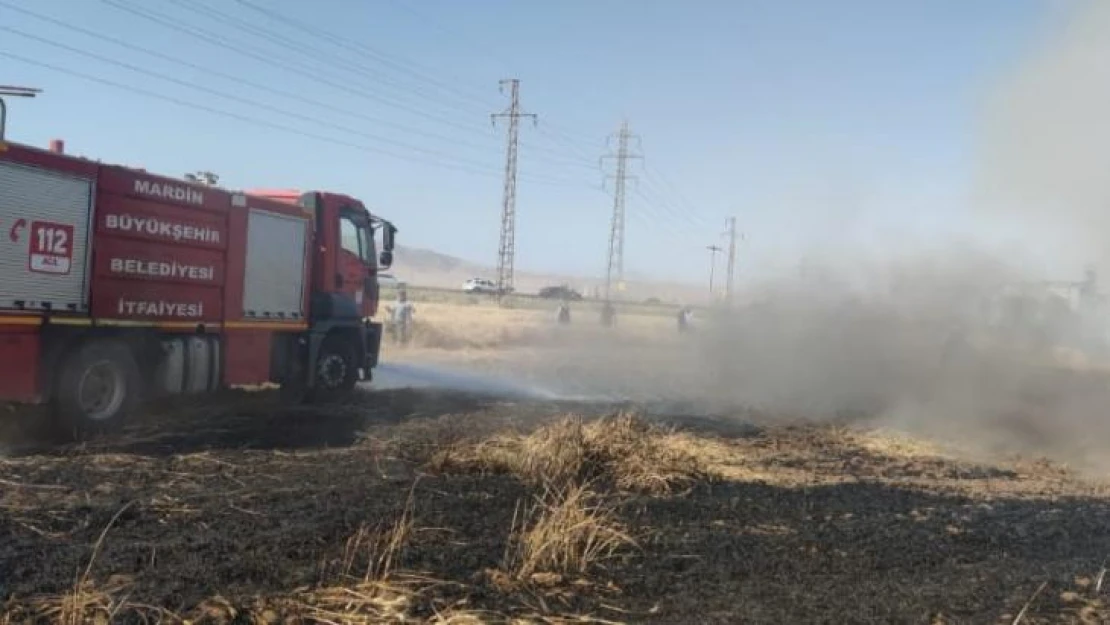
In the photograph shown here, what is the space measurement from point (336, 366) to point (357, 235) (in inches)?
84.1

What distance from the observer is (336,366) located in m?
15.0

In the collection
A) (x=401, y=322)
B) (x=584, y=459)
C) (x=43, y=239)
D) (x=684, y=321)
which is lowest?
(x=584, y=459)

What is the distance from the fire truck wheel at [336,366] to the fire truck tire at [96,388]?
3683 millimetres

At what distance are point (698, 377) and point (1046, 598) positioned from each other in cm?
1974

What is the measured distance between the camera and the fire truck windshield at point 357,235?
15086 millimetres

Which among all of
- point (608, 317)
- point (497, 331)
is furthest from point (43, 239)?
point (608, 317)

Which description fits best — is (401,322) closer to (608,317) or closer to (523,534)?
(608,317)

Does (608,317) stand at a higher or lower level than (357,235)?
lower

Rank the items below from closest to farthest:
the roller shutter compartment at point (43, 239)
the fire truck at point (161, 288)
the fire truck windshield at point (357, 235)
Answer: the roller shutter compartment at point (43, 239) < the fire truck at point (161, 288) < the fire truck windshield at point (357, 235)

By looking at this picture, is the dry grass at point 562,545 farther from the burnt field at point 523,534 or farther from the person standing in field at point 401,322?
the person standing in field at point 401,322

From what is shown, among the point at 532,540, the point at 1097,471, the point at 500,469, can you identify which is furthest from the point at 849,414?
the point at 532,540

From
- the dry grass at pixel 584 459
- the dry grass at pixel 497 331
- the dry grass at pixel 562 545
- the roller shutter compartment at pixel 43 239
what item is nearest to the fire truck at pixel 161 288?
the roller shutter compartment at pixel 43 239

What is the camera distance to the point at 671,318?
205 ft

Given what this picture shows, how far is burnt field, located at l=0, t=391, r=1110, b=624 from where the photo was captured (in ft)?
14.8
